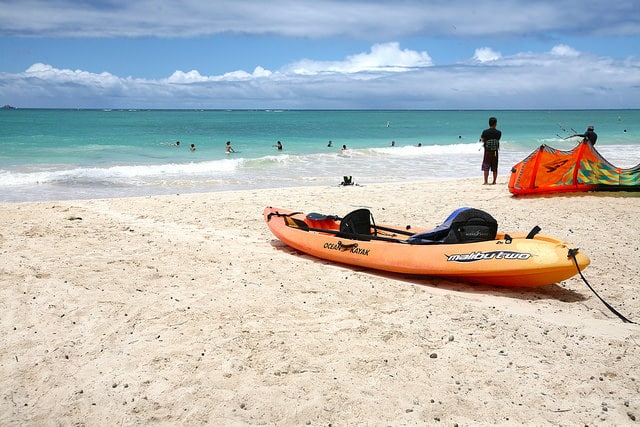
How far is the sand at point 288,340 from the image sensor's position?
3.71 meters

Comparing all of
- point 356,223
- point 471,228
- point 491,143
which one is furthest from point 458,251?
point 491,143

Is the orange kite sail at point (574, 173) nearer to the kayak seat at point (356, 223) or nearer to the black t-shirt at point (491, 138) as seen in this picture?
the black t-shirt at point (491, 138)

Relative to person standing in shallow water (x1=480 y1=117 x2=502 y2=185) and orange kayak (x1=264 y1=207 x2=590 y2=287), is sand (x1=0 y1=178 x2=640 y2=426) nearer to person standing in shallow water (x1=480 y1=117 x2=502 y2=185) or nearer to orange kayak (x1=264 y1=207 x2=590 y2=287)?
orange kayak (x1=264 y1=207 x2=590 y2=287)

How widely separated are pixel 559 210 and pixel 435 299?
506 cm

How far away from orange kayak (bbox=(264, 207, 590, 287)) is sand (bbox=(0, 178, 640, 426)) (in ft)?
0.61

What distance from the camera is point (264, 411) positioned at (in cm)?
367

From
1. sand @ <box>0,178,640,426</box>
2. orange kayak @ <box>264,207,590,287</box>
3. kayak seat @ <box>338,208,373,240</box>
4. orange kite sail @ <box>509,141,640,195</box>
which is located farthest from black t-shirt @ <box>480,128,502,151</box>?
kayak seat @ <box>338,208,373,240</box>

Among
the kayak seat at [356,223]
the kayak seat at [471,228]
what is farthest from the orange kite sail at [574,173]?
the kayak seat at [471,228]

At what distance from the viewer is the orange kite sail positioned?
10.6 meters

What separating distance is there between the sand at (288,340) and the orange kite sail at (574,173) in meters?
2.74

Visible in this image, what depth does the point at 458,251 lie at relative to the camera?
6008 millimetres

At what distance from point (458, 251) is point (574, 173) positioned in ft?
19.3

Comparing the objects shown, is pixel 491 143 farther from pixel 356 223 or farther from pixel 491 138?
pixel 356 223

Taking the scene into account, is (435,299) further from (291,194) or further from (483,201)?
(291,194)
